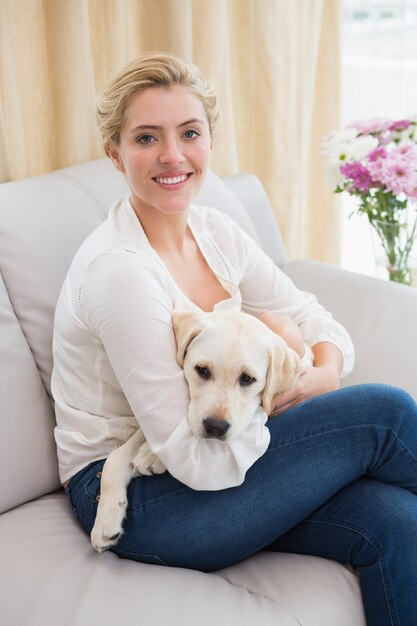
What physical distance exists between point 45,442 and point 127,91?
78 centimetres

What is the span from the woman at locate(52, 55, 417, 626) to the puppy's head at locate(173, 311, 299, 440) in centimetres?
3

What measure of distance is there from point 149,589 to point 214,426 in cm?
32

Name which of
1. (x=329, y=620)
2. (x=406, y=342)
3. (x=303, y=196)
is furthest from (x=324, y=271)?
(x=329, y=620)

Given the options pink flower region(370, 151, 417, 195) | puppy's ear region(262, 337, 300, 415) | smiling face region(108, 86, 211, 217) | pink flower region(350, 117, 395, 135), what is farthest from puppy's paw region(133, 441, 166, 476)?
pink flower region(350, 117, 395, 135)

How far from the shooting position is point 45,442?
5.29 ft

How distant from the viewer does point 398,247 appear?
234 centimetres

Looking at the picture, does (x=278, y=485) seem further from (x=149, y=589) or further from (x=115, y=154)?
(x=115, y=154)

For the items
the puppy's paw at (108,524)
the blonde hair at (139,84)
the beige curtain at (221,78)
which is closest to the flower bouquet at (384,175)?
the beige curtain at (221,78)

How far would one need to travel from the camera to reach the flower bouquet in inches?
83.6

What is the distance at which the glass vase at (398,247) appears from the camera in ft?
7.55

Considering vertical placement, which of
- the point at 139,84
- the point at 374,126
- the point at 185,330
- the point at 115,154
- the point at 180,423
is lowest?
the point at 180,423

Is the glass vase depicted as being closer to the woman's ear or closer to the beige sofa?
the beige sofa

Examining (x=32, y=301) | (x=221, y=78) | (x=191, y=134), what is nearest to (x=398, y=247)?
(x=221, y=78)

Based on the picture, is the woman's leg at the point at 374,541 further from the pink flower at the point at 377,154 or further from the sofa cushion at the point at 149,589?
the pink flower at the point at 377,154
